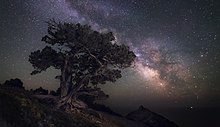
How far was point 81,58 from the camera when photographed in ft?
125

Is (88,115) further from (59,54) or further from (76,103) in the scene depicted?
(59,54)

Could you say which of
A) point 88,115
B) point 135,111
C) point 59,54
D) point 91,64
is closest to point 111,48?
point 91,64

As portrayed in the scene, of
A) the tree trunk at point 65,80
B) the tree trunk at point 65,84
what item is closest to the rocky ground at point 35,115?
the tree trunk at point 65,84

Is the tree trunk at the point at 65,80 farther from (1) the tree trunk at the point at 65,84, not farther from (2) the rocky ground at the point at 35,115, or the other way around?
(2) the rocky ground at the point at 35,115

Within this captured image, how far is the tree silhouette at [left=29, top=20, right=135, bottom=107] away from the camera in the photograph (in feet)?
115

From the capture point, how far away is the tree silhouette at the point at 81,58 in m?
35.0

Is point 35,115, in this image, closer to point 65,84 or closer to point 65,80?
point 65,84

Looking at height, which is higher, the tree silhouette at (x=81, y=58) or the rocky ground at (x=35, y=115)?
the tree silhouette at (x=81, y=58)

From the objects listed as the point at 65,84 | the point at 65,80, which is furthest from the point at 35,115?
the point at 65,80

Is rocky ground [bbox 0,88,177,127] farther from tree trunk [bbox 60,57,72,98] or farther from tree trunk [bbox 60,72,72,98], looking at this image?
tree trunk [bbox 60,57,72,98]

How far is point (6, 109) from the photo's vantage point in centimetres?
2606

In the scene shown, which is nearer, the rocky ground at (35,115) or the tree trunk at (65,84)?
the rocky ground at (35,115)

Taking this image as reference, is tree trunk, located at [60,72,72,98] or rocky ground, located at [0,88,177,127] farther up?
tree trunk, located at [60,72,72,98]

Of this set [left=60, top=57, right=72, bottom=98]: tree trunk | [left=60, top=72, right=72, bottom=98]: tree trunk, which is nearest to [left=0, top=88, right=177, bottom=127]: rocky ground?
[left=60, top=72, right=72, bottom=98]: tree trunk
